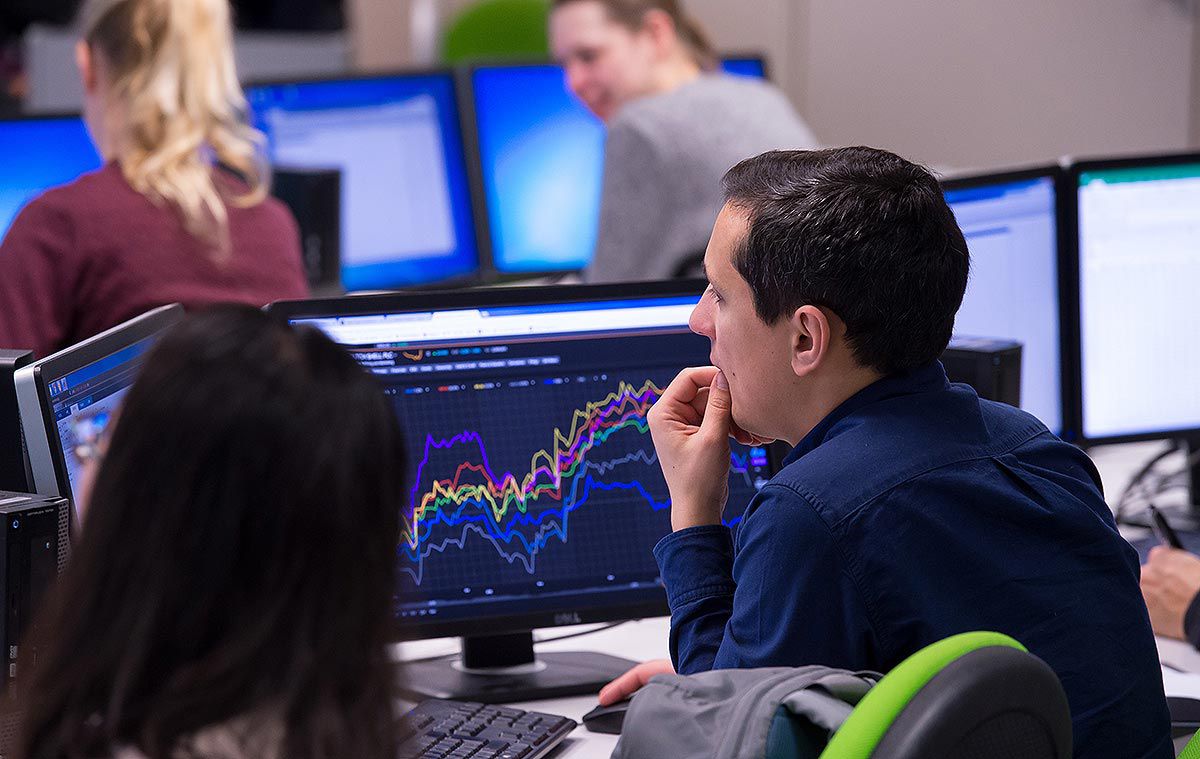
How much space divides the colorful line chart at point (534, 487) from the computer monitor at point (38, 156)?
1.40 metres

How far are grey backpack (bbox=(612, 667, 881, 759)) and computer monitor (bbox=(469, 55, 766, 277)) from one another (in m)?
2.41

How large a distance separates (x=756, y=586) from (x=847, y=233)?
30cm

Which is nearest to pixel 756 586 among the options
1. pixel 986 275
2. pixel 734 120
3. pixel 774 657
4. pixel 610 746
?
pixel 774 657

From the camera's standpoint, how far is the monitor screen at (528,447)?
4.96 ft

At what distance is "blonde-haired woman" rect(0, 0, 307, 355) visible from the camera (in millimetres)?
2264

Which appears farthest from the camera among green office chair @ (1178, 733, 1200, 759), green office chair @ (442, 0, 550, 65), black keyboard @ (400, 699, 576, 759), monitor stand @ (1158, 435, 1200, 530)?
green office chair @ (442, 0, 550, 65)

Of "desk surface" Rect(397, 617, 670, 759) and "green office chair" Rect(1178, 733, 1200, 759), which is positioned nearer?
"green office chair" Rect(1178, 733, 1200, 759)

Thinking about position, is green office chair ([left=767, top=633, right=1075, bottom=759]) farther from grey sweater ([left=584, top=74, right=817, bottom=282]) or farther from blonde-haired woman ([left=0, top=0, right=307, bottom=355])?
grey sweater ([left=584, top=74, right=817, bottom=282])

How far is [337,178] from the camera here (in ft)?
9.85

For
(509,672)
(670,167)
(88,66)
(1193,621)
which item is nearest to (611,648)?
(509,672)

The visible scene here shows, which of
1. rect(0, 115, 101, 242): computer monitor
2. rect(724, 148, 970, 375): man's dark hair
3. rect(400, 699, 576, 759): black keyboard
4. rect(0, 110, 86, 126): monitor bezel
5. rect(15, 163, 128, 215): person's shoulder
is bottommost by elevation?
rect(400, 699, 576, 759): black keyboard

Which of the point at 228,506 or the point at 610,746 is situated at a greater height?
the point at 228,506

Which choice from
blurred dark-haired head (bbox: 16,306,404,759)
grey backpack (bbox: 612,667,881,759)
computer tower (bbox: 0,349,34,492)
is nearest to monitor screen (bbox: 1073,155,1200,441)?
grey backpack (bbox: 612,667,881,759)

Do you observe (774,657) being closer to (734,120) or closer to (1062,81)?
(734,120)
